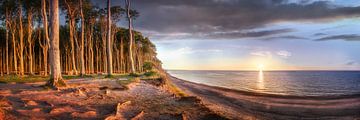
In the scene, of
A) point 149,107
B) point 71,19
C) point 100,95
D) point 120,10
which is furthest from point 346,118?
point 120,10

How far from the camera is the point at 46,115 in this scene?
9.32m

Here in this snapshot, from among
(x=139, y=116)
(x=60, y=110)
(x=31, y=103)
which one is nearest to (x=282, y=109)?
(x=139, y=116)

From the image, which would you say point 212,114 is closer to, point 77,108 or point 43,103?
point 77,108

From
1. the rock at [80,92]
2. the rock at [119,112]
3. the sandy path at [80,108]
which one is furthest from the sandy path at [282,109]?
the rock at [80,92]

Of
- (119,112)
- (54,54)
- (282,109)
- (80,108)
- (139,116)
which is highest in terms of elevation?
(54,54)

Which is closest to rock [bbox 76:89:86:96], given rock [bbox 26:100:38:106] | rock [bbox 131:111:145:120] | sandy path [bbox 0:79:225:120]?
sandy path [bbox 0:79:225:120]

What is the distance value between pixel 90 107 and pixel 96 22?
4560 centimetres

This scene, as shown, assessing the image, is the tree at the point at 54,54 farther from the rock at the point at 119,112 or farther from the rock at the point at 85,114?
the rock at the point at 85,114

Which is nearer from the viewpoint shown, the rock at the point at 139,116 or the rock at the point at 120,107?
the rock at the point at 139,116

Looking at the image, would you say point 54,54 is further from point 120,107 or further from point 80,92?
point 120,107

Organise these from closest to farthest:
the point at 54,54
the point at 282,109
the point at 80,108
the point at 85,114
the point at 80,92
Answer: the point at 85,114 < the point at 80,108 < the point at 80,92 < the point at 54,54 < the point at 282,109

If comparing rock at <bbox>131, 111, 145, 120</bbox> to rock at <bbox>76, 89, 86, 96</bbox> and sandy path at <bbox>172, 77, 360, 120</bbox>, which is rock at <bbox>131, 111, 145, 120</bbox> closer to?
rock at <bbox>76, 89, 86, 96</bbox>

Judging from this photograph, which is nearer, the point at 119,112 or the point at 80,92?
the point at 119,112

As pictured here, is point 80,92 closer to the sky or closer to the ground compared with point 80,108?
closer to the sky
